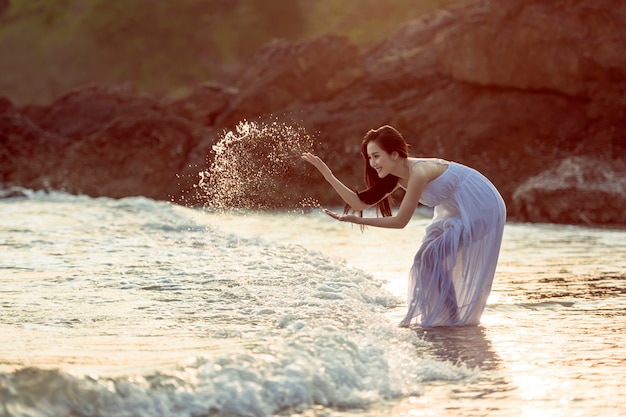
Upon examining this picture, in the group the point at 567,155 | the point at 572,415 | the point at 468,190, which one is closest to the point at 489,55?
the point at 567,155

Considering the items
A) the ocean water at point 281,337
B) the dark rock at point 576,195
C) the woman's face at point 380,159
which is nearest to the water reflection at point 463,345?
the ocean water at point 281,337

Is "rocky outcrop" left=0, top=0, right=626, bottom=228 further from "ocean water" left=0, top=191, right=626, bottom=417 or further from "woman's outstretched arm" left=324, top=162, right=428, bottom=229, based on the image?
"woman's outstretched arm" left=324, top=162, right=428, bottom=229

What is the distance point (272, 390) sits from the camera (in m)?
5.15

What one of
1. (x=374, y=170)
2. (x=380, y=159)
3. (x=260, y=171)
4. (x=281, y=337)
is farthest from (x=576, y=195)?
(x=281, y=337)

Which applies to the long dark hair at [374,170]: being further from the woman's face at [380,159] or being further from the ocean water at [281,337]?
the ocean water at [281,337]

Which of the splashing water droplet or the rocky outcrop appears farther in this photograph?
the rocky outcrop

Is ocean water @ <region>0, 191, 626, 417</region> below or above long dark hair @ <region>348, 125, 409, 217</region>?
below

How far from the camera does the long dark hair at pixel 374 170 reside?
720 centimetres

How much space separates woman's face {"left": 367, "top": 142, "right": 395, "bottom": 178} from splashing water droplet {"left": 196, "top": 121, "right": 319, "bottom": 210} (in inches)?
331

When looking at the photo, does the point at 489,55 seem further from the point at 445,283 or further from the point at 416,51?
the point at 445,283

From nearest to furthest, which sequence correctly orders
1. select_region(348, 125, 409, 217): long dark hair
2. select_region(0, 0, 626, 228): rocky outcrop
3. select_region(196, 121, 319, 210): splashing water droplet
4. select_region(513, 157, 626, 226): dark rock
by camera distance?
select_region(348, 125, 409, 217): long dark hair
select_region(196, 121, 319, 210): splashing water droplet
select_region(513, 157, 626, 226): dark rock
select_region(0, 0, 626, 228): rocky outcrop

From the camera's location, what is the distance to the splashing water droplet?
17375 mm

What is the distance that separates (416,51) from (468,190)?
25272mm

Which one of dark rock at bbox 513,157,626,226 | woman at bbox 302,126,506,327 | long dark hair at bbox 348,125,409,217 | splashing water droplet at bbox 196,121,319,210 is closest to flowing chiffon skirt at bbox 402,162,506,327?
woman at bbox 302,126,506,327
